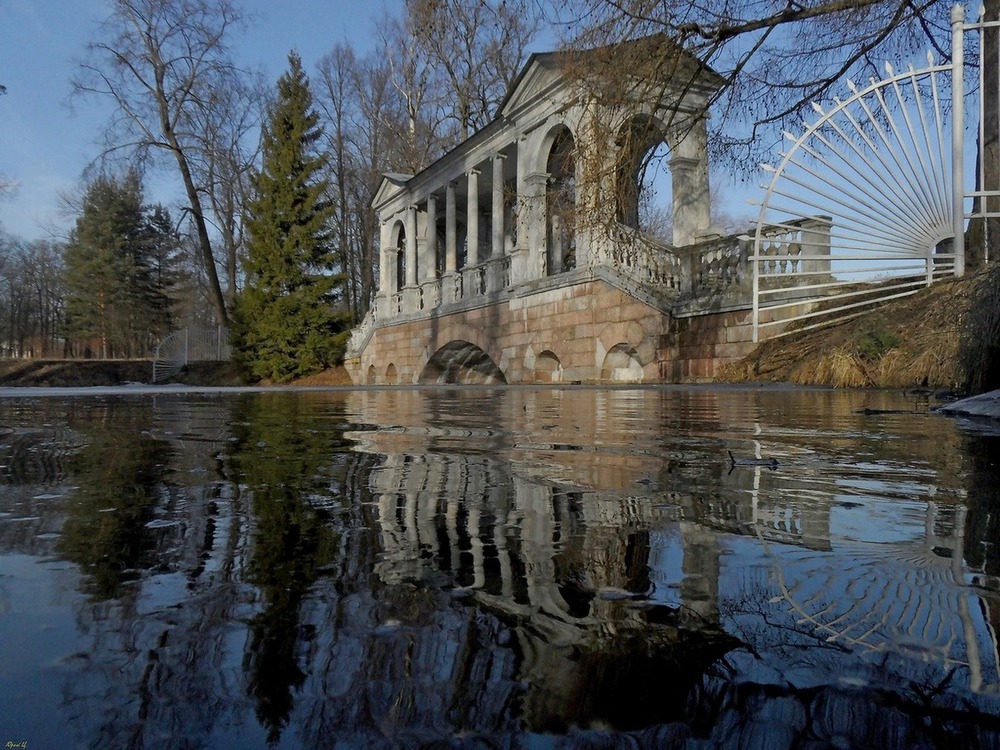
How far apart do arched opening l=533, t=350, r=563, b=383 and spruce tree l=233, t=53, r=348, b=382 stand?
11614mm

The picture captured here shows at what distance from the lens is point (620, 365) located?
45.1 ft

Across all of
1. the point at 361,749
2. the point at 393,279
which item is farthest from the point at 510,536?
the point at 393,279

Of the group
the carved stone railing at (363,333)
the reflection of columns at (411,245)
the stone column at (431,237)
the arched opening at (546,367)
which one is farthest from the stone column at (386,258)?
the arched opening at (546,367)

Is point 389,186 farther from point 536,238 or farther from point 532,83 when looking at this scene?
point 536,238

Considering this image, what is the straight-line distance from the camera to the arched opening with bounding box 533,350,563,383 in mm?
15640

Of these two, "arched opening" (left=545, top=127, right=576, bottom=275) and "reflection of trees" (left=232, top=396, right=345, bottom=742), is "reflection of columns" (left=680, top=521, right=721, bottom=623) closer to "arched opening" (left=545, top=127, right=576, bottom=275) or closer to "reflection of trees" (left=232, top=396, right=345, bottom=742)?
"reflection of trees" (left=232, top=396, right=345, bottom=742)

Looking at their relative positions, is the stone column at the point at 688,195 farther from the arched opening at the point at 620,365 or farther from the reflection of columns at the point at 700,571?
the reflection of columns at the point at 700,571

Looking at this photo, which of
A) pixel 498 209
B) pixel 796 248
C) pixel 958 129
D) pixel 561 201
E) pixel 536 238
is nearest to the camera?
pixel 561 201

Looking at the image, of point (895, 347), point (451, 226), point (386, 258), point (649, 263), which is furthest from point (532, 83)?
point (895, 347)

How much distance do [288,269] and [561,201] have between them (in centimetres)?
1907

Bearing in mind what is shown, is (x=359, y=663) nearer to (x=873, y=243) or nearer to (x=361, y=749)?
(x=361, y=749)

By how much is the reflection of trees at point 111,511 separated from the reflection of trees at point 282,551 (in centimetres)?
17

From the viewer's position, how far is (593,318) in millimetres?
13742

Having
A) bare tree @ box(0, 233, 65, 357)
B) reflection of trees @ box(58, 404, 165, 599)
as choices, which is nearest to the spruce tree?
reflection of trees @ box(58, 404, 165, 599)
